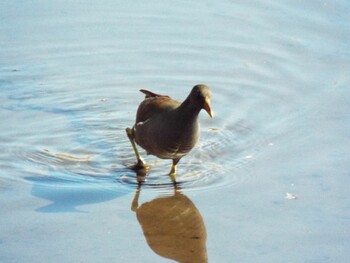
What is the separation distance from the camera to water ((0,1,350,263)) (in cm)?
584

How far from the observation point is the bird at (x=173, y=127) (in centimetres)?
666

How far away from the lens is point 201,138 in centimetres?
750

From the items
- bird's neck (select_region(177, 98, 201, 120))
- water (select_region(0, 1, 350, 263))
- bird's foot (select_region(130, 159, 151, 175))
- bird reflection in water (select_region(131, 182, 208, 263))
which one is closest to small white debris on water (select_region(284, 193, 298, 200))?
water (select_region(0, 1, 350, 263))

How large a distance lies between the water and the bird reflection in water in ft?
0.05

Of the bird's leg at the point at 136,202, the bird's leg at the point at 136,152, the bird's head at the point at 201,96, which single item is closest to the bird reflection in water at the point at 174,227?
the bird's leg at the point at 136,202

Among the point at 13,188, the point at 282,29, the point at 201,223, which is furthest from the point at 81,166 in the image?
the point at 282,29

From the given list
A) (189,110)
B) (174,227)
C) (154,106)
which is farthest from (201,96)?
(174,227)

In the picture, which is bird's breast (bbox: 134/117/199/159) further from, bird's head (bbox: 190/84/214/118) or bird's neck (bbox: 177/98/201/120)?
bird's head (bbox: 190/84/214/118)

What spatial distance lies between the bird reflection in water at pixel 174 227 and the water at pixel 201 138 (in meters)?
0.01

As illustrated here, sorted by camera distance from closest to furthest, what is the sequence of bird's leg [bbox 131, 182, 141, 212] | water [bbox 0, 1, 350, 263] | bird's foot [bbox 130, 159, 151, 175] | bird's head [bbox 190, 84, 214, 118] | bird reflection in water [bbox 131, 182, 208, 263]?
bird reflection in water [bbox 131, 182, 208, 263]
water [bbox 0, 1, 350, 263]
bird's leg [bbox 131, 182, 141, 212]
bird's head [bbox 190, 84, 214, 118]
bird's foot [bbox 130, 159, 151, 175]

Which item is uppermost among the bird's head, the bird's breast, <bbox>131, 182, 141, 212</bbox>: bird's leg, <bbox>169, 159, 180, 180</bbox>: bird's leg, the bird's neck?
the bird's head

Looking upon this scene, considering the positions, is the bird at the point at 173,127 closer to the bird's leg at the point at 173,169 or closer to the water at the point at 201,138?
the bird's leg at the point at 173,169

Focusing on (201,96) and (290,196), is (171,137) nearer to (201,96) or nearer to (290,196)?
(201,96)

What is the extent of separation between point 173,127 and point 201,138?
824mm
